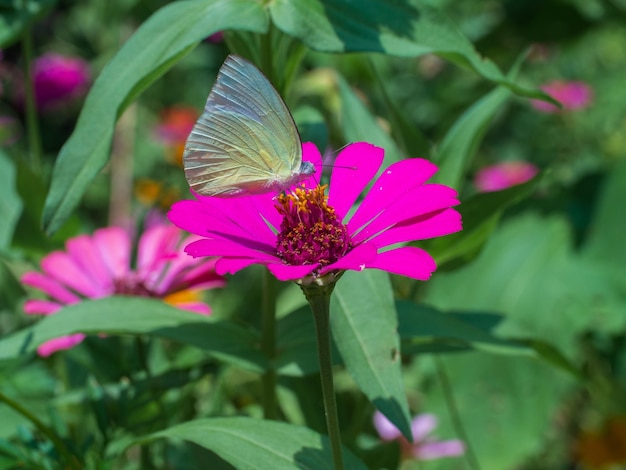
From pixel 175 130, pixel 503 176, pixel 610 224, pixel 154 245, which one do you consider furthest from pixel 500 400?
pixel 175 130

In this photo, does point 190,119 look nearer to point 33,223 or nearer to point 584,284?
point 584,284

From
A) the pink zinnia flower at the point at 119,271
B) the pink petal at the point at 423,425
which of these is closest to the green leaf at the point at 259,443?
the pink zinnia flower at the point at 119,271

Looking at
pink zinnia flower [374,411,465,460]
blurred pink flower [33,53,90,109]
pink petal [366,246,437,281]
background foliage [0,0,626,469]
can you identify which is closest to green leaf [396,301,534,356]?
background foliage [0,0,626,469]

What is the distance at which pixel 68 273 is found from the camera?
0.79m

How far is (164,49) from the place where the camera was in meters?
0.62

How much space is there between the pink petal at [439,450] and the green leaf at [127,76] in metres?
0.58

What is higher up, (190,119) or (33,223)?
(190,119)

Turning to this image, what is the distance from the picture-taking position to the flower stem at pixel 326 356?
45cm

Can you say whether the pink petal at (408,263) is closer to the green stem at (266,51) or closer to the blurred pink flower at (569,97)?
the green stem at (266,51)

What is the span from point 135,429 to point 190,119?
1236mm

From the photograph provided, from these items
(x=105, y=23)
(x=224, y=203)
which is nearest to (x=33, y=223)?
(x=224, y=203)

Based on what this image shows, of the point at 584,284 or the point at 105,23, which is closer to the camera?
the point at 584,284

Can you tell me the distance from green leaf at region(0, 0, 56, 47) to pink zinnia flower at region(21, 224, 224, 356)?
7.2 inches

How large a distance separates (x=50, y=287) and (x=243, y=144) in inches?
9.7
